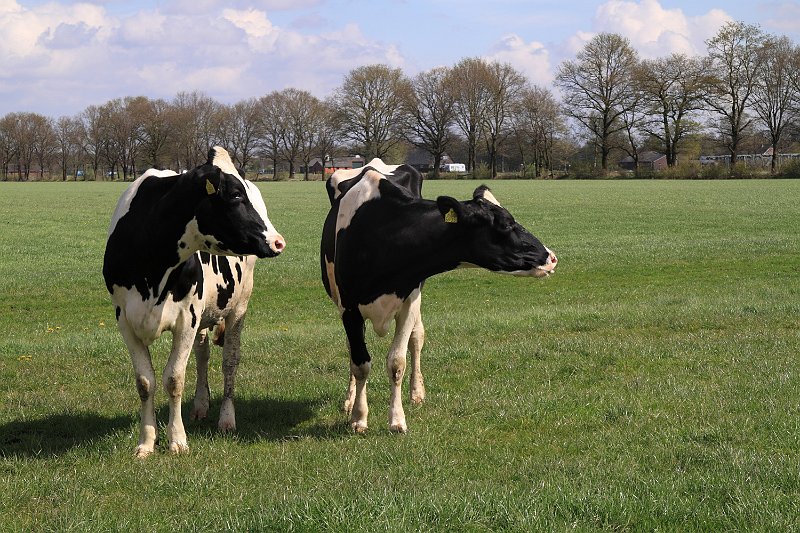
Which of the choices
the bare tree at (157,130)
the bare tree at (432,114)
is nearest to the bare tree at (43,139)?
the bare tree at (157,130)

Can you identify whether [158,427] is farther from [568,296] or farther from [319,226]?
[319,226]

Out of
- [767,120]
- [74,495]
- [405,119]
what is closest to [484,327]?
[74,495]

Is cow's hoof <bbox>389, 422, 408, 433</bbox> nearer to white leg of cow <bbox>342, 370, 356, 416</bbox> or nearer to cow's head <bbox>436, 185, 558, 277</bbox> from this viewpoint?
white leg of cow <bbox>342, 370, 356, 416</bbox>

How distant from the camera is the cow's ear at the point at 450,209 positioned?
7.59m

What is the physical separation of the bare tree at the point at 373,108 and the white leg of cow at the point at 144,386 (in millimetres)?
111492

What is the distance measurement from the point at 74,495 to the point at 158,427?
7.28ft

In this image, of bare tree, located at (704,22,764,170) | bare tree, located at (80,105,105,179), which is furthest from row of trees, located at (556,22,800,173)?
bare tree, located at (80,105,105,179)

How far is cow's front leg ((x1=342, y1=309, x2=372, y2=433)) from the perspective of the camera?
26.8ft

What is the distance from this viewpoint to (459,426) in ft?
26.1

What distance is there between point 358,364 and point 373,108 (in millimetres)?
113123

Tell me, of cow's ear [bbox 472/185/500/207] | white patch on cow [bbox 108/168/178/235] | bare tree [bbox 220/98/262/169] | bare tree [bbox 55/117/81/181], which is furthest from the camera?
bare tree [bbox 55/117/81/181]

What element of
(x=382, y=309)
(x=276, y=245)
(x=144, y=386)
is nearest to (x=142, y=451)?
(x=144, y=386)

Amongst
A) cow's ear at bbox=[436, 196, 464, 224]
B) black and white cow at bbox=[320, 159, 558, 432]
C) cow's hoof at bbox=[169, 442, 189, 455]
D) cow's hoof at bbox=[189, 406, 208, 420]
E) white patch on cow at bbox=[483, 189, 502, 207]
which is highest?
white patch on cow at bbox=[483, 189, 502, 207]

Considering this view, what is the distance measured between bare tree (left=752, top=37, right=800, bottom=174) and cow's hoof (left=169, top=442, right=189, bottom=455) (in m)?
102
